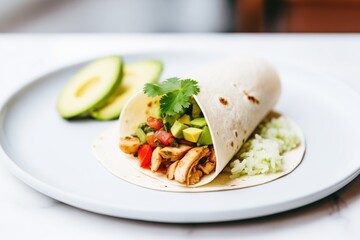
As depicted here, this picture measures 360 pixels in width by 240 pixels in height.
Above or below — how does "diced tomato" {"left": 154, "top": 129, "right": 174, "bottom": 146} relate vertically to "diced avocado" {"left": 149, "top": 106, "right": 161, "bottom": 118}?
below

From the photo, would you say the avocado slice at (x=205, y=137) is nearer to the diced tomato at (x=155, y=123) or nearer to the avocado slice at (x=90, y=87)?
the diced tomato at (x=155, y=123)

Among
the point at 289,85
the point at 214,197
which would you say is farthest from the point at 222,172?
the point at 289,85

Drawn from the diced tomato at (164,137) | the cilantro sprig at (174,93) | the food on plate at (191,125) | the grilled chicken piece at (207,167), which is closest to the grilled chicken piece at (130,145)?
the food on plate at (191,125)

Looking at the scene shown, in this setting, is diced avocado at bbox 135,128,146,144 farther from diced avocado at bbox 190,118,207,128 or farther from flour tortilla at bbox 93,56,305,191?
diced avocado at bbox 190,118,207,128

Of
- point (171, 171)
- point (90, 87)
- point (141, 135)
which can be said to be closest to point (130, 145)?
point (141, 135)

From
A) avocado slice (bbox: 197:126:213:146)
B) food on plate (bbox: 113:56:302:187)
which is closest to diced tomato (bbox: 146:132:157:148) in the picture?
food on plate (bbox: 113:56:302:187)

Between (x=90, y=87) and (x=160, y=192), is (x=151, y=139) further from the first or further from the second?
(x=90, y=87)
